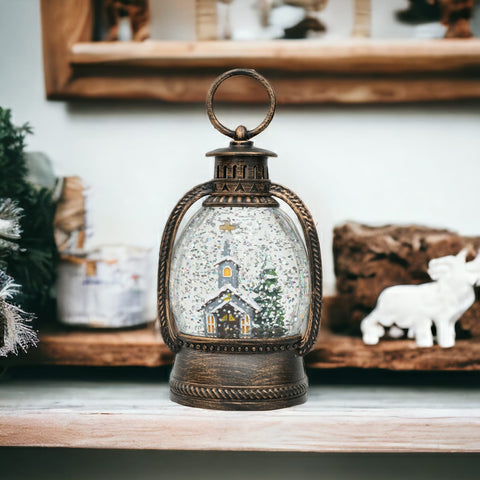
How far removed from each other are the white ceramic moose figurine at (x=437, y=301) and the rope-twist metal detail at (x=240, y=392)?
0.13 metres

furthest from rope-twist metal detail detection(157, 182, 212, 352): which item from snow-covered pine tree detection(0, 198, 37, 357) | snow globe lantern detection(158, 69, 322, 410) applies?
snow-covered pine tree detection(0, 198, 37, 357)

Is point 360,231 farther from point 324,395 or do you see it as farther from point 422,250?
point 324,395

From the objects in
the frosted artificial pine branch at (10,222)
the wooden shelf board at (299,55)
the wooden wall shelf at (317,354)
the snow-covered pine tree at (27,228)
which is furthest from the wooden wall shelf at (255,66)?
the wooden wall shelf at (317,354)

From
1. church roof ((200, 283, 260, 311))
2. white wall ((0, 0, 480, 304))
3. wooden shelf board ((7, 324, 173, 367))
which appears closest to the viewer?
church roof ((200, 283, 260, 311))

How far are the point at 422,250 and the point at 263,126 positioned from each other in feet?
0.81

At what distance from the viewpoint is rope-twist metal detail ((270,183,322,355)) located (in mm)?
643

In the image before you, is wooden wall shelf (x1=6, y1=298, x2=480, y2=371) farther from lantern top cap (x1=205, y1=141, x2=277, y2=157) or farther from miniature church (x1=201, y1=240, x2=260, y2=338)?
lantern top cap (x1=205, y1=141, x2=277, y2=157)

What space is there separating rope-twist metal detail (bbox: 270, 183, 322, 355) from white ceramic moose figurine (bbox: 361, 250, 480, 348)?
10 cm

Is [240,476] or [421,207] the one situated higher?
[421,207]

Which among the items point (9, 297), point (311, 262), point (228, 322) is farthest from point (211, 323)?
point (9, 297)

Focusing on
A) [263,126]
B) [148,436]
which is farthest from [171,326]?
[263,126]

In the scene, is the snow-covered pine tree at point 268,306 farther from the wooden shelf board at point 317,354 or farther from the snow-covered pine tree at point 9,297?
the snow-covered pine tree at point 9,297

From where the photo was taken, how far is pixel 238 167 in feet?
2.10

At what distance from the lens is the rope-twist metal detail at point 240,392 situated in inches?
24.5
